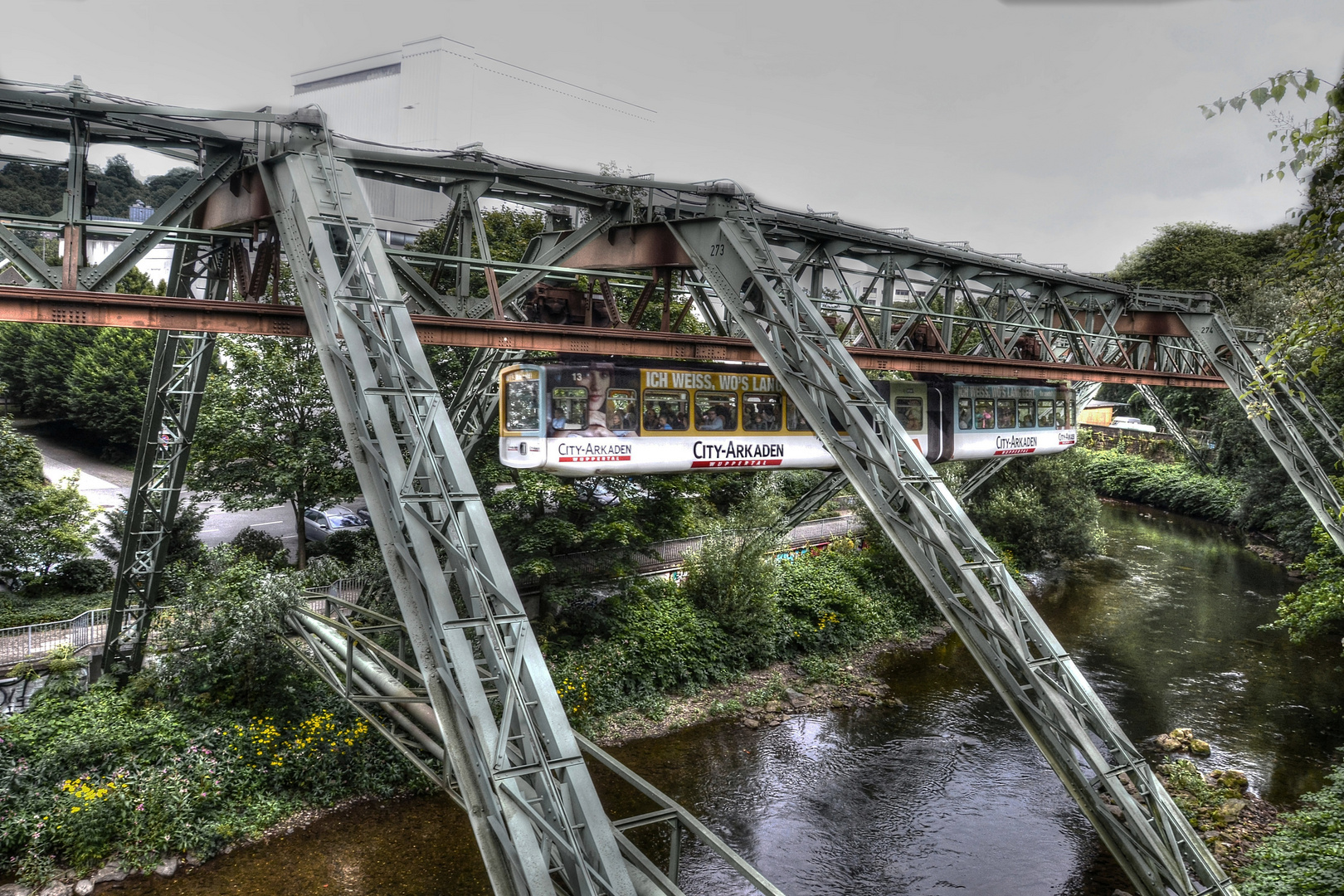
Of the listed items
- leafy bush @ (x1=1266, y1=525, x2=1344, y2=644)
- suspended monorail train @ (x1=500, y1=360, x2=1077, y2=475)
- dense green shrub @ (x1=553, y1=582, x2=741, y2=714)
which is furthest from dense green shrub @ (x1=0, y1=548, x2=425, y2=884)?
leafy bush @ (x1=1266, y1=525, x2=1344, y2=644)

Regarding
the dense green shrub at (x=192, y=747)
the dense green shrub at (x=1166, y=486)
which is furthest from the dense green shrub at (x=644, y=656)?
the dense green shrub at (x=1166, y=486)

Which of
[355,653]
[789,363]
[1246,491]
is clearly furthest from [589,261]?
[1246,491]

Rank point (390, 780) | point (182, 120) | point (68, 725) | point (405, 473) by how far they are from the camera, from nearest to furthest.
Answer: point (405, 473) < point (182, 120) < point (68, 725) < point (390, 780)

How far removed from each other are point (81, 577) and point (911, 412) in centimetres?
2090

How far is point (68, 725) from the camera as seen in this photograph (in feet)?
43.2

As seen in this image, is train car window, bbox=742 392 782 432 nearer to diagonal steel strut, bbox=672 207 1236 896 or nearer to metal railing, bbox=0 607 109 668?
diagonal steel strut, bbox=672 207 1236 896

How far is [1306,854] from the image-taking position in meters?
10.9

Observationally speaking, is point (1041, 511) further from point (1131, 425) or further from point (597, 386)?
point (1131, 425)

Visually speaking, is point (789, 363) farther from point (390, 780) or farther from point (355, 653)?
point (390, 780)

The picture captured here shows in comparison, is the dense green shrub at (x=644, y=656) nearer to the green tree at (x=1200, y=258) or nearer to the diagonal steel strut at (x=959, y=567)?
the diagonal steel strut at (x=959, y=567)

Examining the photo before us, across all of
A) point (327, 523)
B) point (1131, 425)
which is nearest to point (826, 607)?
point (327, 523)

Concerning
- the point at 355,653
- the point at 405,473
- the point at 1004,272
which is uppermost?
the point at 1004,272

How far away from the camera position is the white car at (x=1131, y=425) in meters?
48.0

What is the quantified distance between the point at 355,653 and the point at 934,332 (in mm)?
14131
